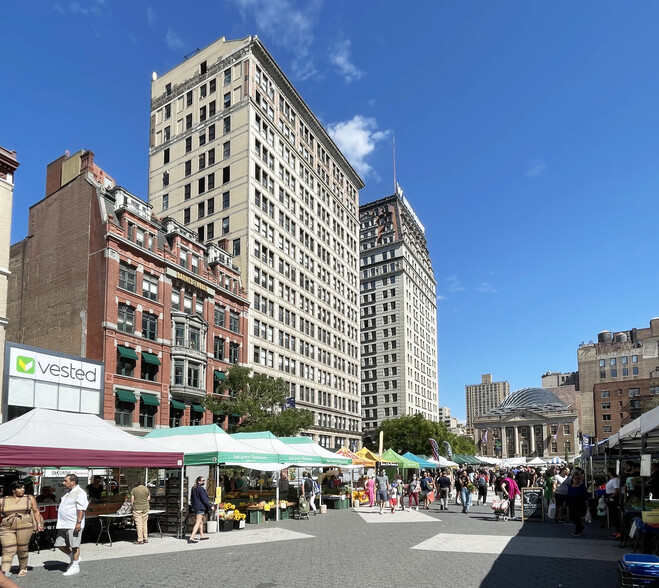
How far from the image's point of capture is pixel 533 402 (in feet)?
579

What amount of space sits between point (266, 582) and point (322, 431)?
200ft

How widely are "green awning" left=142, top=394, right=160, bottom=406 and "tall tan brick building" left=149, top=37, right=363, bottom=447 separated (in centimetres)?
1458

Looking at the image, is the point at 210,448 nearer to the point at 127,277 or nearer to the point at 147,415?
the point at 147,415

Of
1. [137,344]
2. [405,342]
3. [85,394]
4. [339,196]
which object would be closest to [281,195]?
[339,196]

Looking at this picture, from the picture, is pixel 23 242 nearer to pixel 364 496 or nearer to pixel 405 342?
pixel 364 496

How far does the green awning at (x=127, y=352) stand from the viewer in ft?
135

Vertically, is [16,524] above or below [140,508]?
above

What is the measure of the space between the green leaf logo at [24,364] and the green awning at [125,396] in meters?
6.34

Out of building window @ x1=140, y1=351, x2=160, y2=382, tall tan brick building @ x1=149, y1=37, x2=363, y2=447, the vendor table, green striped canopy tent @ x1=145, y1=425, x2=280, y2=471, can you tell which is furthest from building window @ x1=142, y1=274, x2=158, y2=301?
the vendor table

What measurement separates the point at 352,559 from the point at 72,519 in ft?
20.6

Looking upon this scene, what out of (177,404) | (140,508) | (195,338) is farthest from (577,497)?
(195,338)

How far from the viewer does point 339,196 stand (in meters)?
86.1

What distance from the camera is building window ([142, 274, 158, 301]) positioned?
145 feet

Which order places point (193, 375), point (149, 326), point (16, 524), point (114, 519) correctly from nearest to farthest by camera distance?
point (16, 524), point (114, 519), point (149, 326), point (193, 375)
